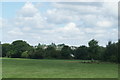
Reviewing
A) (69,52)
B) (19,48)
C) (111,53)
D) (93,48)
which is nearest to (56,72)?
(111,53)

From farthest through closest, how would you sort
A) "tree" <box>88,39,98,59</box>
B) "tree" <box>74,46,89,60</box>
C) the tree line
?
"tree" <box>74,46,89,60</box> → "tree" <box>88,39,98,59</box> → the tree line

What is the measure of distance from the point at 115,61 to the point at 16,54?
40107 mm

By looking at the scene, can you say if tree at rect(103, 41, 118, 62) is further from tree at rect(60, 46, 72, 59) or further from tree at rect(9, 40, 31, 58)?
tree at rect(9, 40, 31, 58)

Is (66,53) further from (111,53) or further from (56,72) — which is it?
(56,72)

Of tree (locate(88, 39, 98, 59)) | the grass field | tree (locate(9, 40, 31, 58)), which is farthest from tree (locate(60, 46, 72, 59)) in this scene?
the grass field

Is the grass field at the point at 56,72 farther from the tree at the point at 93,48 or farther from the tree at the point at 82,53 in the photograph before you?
the tree at the point at 82,53

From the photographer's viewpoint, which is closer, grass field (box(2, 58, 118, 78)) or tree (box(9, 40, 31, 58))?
grass field (box(2, 58, 118, 78))

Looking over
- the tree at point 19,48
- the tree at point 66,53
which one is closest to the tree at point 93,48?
the tree at point 66,53

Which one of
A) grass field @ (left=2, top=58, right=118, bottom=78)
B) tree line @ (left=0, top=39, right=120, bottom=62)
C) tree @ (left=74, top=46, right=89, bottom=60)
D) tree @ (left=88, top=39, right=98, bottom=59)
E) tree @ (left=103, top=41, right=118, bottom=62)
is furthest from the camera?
tree @ (left=74, top=46, right=89, bottom=60)

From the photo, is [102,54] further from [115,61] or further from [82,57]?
[82,57]

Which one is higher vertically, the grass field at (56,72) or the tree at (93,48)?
the tree at (93,48)

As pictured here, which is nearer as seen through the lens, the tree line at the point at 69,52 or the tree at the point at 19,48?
the tree line at the point at 69,52

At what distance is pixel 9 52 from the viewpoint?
7119 cm

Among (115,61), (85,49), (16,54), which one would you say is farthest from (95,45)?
(16,54)
